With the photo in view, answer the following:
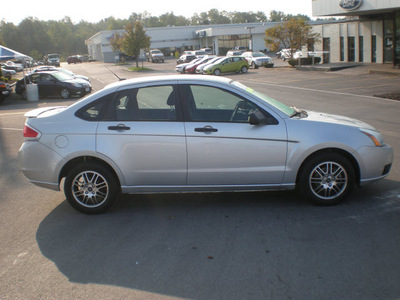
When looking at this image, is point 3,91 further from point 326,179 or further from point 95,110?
point 326,179

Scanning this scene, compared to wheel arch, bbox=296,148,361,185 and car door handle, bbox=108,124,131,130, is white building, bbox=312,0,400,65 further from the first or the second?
car door handle, bbox=108,124,131,130

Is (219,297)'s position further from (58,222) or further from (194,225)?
(58,222)

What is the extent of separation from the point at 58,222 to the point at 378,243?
12.4ft

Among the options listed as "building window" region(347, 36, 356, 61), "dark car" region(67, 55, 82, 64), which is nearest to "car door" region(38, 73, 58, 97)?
"building window" region(347, 36, 356, 61)

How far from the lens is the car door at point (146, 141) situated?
5.46 metres

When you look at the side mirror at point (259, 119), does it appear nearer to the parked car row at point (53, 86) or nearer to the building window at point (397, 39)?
the parked car row at point (53, 86)

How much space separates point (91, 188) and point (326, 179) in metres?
3.01

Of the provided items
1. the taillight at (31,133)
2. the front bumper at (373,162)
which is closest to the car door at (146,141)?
the taillight at (31,133)

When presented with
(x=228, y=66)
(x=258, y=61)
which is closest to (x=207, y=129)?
(x=228, y=66)

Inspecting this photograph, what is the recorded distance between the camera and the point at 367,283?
12.3ft

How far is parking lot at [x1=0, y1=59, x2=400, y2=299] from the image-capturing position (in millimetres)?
3814

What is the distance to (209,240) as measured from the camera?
4789 mm

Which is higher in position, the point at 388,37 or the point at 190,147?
A: the point at 388,37

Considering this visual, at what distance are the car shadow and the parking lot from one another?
0.4 inches
